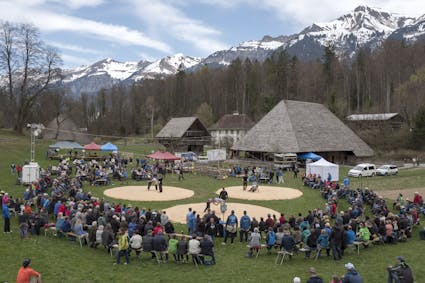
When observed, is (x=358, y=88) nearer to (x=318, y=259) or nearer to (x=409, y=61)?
(x=409, y=61)

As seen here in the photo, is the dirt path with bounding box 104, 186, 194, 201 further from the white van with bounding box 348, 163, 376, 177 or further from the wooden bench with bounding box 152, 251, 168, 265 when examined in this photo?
the white van with bounding box 348, 163, 376, 177

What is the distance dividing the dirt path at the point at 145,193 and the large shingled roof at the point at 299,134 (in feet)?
68.7

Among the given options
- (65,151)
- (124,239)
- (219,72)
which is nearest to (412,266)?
(124,239)

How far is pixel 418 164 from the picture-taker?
47.5 meters

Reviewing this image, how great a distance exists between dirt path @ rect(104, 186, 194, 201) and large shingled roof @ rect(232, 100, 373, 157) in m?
20.9

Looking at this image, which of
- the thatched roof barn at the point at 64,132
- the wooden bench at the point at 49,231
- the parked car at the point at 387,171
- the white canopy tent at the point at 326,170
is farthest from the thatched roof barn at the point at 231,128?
the wooden bench at the point at 49,231

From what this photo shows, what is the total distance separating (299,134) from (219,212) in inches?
1164

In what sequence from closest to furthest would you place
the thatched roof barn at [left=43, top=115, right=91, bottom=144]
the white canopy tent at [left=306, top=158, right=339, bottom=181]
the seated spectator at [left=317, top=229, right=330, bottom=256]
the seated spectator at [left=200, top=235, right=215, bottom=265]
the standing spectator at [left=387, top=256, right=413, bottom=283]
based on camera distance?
1. the standing spectator at [left=387, top=256, right=413, bottom=283]
2. the seated spectator at [left=200, top=235, right=215, bottom=265]
3. the seated spectator at [left=317, top=229, right=330, bottom=256]
4. the white canopy tent at [left=306, top=158, right=339, bottom=181]
5. the thatched roof barn at [left=43, top=115, right=91, bottom=144]

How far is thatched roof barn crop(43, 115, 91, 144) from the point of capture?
72.8m

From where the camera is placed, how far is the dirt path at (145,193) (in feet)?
88.8

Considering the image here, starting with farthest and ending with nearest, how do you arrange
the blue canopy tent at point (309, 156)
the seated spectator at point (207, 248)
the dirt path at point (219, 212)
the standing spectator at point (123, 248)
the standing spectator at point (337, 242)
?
the blue canopy tent at point (309, 156) < the dirt path at point (219, 212) < the standing spectator at point (337, 242) < the seated spectator at point (207, 248) < the standing spectator at point (123, 248)

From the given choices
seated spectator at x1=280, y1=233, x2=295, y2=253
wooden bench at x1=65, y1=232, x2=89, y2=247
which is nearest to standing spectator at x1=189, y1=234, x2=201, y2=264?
seated spectator at x1=280, y1=233, x2=295, y2=253

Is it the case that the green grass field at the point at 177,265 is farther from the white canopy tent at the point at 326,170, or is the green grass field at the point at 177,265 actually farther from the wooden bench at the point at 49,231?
the white canopy tent at the point at 326,170

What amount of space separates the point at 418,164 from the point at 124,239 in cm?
4349
